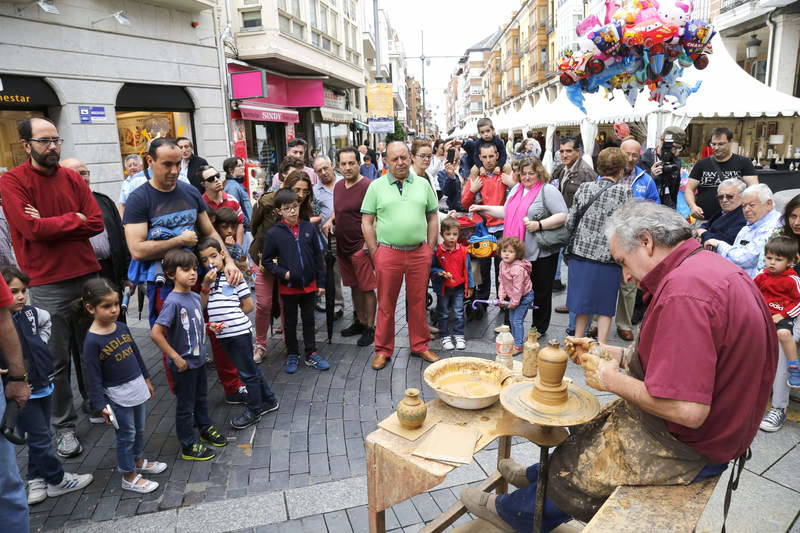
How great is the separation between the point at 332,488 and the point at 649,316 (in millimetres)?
2251

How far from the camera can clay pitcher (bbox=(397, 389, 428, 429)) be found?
232 cm

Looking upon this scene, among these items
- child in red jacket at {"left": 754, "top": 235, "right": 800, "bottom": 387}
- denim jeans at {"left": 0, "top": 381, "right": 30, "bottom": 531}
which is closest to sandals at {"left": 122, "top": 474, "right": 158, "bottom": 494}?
denim jeans at {"left": 0, "top": 381, "right": 30, "bottom": 531}

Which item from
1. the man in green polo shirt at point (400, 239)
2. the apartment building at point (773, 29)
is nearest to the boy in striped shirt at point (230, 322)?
the man in green polo shirt at point (400, 239)

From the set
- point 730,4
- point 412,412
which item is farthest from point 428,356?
point 730,4

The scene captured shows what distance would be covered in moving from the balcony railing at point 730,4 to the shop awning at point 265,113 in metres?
15.9

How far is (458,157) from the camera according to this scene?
8250 millimetres

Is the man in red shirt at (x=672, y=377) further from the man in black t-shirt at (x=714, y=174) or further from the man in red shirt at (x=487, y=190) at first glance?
the man in black t-shirt at (x=714, y=174)

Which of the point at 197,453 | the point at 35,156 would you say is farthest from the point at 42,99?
→ the point at 197,453

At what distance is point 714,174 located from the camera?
584cm

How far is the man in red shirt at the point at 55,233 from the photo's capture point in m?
3.42

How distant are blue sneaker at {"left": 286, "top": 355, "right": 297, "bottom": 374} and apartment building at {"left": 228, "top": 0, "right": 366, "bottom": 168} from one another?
10.2 m

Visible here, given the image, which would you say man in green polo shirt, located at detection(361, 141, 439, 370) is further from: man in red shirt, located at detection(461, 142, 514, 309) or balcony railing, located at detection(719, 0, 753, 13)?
balcony railing, located at detection(719, 0, 753, 13)

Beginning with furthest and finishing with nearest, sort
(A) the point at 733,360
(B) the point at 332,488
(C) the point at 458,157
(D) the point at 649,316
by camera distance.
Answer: (C) the point at 458,157, (B) the point at 332,488, (D) the point at 649,316, (A) the point at 733,360

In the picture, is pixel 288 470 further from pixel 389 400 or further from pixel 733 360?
pixel 733 360
